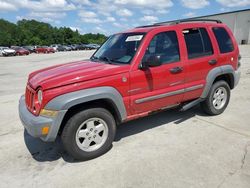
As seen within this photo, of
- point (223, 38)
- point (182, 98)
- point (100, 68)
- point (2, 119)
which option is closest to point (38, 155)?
point (100, 68)

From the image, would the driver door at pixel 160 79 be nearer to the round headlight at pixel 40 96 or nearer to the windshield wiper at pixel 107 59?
the windshield wiper at pixel 107 59

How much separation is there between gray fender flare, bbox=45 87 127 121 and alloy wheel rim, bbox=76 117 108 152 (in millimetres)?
353

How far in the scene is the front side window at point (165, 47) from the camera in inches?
157

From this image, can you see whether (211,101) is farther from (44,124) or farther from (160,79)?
(44,124)

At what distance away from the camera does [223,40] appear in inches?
196

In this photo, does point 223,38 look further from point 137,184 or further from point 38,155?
point 38,155

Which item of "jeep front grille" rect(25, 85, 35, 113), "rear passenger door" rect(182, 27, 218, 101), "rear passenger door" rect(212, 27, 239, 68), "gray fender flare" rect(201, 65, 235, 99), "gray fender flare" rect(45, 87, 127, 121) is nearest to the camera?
"gray fender flare" rect(45, 87, 127, 121)

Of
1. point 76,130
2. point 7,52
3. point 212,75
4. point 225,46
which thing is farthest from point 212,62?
point 7,52

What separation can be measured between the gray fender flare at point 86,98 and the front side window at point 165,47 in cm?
97

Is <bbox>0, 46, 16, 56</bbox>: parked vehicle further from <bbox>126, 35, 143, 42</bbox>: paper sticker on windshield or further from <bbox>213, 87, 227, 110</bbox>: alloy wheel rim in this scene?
<bbox>213, 87, 227, 110</bbox>: alloy wheel rim

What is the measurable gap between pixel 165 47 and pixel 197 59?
754mm

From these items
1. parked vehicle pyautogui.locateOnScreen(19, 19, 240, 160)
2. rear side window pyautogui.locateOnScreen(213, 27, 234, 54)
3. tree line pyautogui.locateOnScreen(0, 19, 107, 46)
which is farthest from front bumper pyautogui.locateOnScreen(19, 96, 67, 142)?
tree line pyautogui.locateOnScreen(0, 19, 107, 46)

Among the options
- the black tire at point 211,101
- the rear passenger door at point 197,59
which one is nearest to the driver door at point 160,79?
the rear passenger door at point 197,59

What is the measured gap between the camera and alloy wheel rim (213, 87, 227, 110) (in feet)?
16.7
